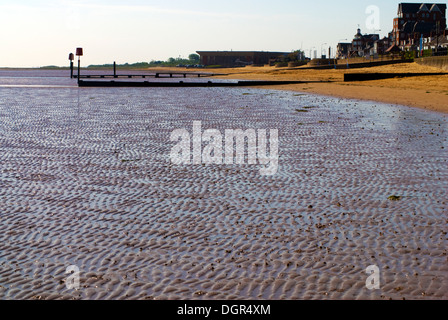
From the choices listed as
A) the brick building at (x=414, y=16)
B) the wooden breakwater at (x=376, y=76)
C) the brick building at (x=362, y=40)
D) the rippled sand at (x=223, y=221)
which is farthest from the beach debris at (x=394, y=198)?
the brick building at (x=362, y=40)

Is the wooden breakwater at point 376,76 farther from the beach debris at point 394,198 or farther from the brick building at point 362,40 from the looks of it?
the brick building at point 362,40

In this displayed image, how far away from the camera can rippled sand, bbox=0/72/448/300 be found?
559cm

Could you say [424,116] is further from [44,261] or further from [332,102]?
[44,261]

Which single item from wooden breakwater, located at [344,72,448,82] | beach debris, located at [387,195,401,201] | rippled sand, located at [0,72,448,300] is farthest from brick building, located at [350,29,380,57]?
beach debris, located at [387,195,401,201]

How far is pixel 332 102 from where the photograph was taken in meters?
28.9

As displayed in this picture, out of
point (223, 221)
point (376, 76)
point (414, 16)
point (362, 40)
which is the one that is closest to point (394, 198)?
point (223, 221)

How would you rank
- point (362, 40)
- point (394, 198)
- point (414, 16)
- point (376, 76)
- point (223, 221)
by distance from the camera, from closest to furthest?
point (223, 221), point (394, 198), point (376, 76), point (414, 16), point (362, 40)

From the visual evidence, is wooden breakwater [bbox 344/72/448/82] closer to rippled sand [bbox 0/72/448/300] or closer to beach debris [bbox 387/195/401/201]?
rippled sand [bbox 0/72/448/300]

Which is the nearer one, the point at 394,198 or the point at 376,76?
the point at 394,198

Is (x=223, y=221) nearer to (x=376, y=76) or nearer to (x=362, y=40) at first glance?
(x=376, y=76)

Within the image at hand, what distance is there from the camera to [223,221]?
7734 millimetres

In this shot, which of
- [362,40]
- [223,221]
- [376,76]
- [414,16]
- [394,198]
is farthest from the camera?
[362,40]
